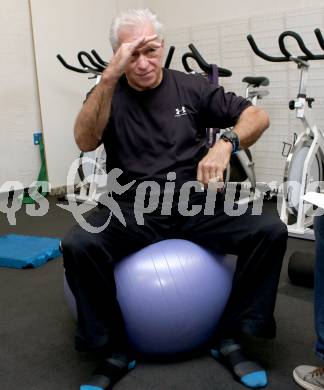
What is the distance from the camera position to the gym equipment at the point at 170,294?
5.22 ft

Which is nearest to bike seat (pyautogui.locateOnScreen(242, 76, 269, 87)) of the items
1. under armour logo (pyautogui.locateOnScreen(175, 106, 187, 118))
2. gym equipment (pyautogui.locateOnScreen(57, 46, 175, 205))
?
gym equipment (pyautogui.locateOnScreen(57, 46, 175, 205))

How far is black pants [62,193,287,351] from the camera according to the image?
1.56 metres

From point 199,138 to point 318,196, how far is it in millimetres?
715

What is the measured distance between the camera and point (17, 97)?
4.29m

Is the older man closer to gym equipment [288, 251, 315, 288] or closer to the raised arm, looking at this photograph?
the raised arm

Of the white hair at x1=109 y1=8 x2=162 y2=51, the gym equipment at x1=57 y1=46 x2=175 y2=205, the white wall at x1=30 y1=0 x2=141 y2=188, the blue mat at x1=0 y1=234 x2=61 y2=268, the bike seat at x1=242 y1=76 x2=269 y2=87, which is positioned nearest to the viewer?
the white hair at x1=109 y1=8 x2=162 y2=51

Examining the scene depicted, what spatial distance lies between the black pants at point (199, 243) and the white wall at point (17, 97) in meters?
2.79

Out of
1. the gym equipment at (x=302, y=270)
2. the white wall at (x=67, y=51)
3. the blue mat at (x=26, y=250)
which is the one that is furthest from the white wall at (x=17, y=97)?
the gym equipment at (x=302, y=270)

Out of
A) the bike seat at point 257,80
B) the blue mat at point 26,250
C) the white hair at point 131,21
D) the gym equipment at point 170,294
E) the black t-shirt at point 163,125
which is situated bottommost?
the blue mat at point 26,250

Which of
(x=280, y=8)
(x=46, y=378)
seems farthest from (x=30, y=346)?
(x=280, y=8)

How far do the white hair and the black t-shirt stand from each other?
0.19 meters

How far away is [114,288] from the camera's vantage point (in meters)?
1.61

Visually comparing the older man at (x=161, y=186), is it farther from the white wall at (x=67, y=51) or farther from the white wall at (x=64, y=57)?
the white wall at (x=64, y=57)

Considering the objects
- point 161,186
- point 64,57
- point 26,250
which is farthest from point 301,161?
point 64,57
